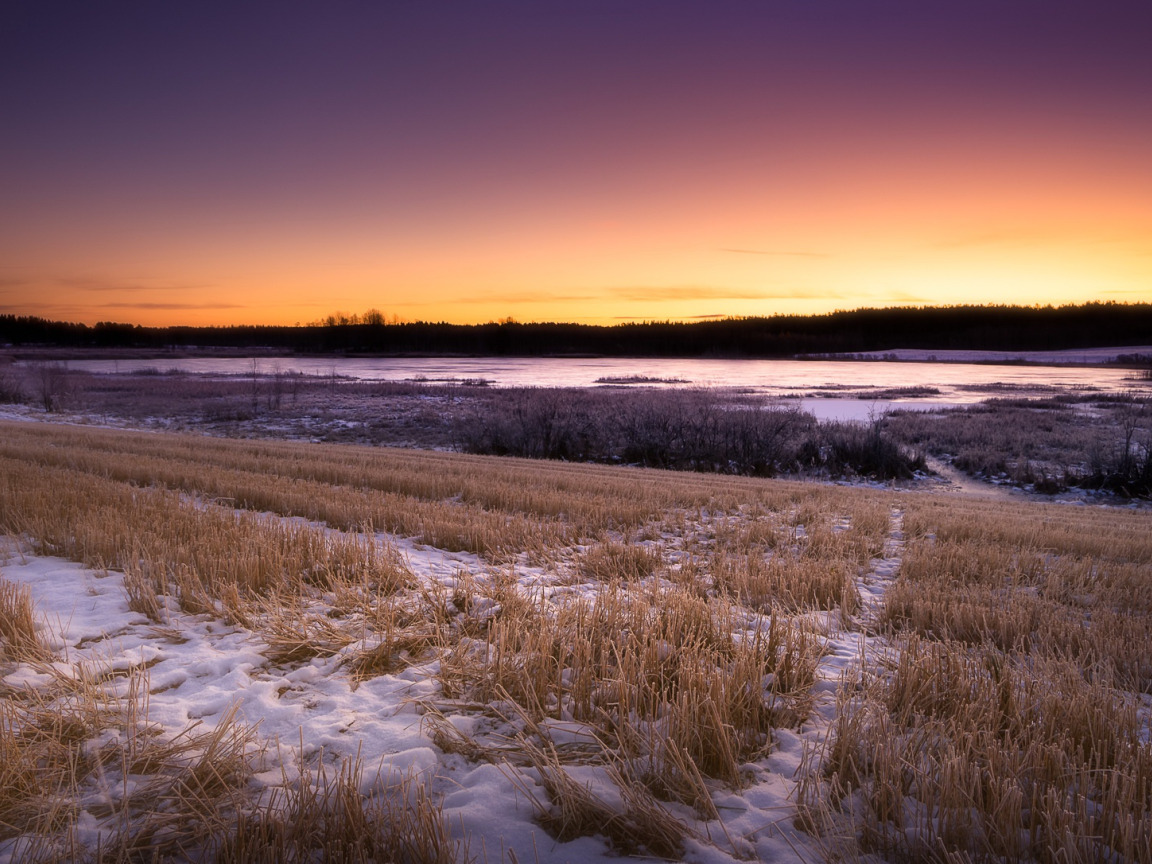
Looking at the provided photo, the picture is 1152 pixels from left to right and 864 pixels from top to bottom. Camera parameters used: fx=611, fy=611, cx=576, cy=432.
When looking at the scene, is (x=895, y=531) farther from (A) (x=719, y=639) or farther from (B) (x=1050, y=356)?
(B) (x=1050, y=356)

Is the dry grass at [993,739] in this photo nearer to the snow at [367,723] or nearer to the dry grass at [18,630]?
→ the snow at [367,723]

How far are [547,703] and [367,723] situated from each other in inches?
33.3

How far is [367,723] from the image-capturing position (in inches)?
112

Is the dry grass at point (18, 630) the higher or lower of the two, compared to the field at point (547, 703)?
higher

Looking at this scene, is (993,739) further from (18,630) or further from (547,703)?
(18,630)

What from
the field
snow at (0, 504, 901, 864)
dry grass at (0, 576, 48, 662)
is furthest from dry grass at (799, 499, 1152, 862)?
dry grass at (0, 576, 48, 662)

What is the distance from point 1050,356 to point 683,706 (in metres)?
155

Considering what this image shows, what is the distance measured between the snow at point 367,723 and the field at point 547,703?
15mm

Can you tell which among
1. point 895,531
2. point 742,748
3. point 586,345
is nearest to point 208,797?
point 742,748

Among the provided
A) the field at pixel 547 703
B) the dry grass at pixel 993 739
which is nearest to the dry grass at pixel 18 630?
the field at pixel 547 703

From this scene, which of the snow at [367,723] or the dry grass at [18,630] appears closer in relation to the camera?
the snow at [367,723]

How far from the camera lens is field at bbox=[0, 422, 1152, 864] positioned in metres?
2.12

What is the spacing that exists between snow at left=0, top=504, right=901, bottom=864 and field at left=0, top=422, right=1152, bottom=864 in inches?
0.6

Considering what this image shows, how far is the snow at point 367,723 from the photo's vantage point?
2174 mm
